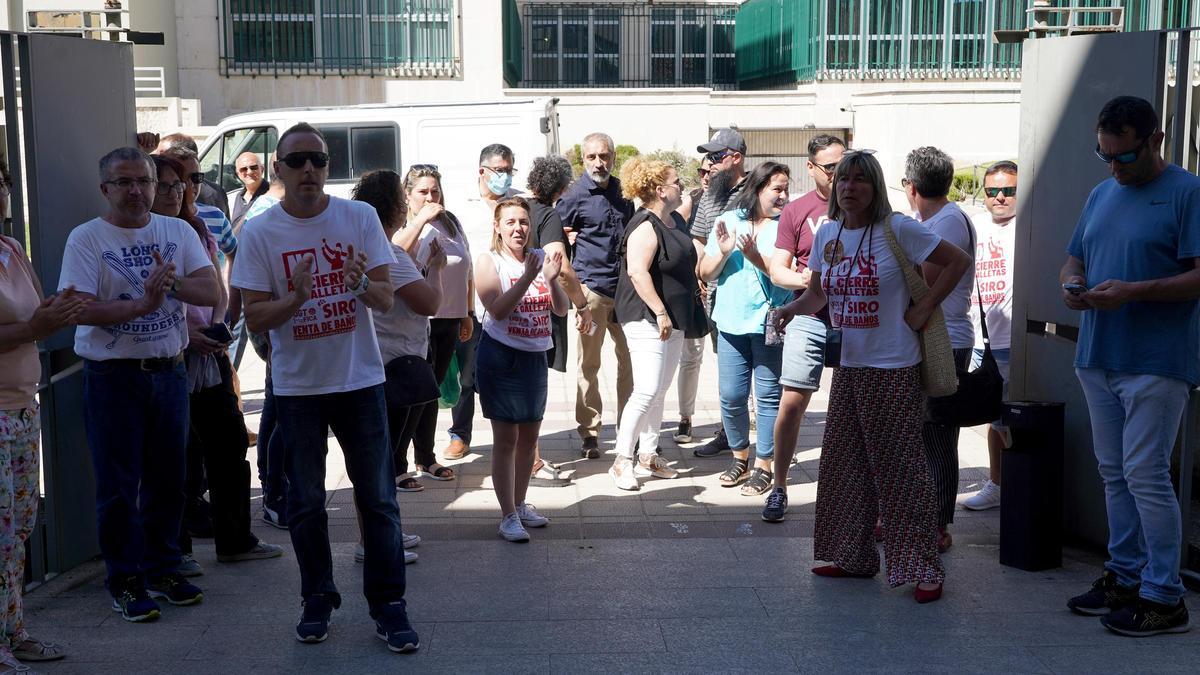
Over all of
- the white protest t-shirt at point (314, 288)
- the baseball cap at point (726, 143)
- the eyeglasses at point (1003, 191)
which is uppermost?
the baseball cap at point (726, 143)

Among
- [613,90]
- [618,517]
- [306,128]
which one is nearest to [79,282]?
[306,128]

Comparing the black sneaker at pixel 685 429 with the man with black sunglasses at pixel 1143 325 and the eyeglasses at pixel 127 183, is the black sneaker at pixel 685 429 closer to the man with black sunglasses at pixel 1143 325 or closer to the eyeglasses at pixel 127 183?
the man with black sunglasses at pixel 1143 325

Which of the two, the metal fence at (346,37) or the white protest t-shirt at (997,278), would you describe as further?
the metal fence at (346,37)

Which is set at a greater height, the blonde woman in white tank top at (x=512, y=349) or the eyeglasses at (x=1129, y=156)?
the eyeglasses at (x=1129, y=156)

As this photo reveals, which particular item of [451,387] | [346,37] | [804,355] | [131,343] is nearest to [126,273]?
[131,343]

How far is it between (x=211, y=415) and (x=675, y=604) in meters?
2.11

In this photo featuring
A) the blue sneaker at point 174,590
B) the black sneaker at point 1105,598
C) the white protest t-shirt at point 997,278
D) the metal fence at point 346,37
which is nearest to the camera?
the black sneaker at point 1105,598

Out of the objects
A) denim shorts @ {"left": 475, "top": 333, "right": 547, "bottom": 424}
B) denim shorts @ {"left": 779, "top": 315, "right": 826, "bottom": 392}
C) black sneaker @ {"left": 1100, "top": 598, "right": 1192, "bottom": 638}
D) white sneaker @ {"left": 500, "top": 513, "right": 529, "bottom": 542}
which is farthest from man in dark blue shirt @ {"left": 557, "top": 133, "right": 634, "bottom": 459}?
black sneaker @ {"left": 1100, "top": 598, "right": 1192, "bottom": 638}

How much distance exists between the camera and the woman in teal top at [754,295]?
22.2ft

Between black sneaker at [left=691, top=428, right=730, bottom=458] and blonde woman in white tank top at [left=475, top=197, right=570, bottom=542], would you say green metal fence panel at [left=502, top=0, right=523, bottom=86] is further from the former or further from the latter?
blonde woman in white tank top at [left=475, top=197, right=570, bottom=542]

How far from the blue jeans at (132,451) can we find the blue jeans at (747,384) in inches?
121

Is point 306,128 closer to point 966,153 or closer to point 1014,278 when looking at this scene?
point 1014,278

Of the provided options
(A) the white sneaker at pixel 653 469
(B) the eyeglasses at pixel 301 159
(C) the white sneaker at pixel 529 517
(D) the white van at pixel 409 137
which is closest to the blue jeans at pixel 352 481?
(B) the eyeglasses at pixel 301 159

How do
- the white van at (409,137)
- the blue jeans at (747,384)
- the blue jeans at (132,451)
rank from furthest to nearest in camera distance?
the white van at (409,137) < the blue jeans at (747,384) < the blue jeans at (132,451)
